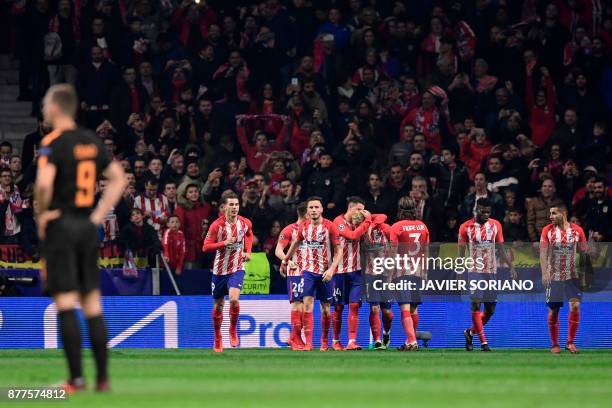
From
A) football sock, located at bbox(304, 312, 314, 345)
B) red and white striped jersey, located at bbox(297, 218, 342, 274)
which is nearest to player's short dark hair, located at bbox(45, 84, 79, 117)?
red and white striped jersey, located at bbox(297, 218, 342, 274)

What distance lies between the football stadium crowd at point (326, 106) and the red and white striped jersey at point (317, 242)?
2.21m

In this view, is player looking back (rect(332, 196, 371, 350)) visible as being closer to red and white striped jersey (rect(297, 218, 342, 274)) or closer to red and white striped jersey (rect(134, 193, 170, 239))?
red and white striped jersey (rect(297, 218, 342, 274))

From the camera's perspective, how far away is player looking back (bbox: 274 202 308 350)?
2030 centimetres

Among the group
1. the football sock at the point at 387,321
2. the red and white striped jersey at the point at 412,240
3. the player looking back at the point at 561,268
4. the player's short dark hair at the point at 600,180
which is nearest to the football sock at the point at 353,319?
the football sock at the point at 387,321

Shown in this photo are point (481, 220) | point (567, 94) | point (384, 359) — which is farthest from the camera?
point (567, 94)

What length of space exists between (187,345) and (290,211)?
3.04 meters

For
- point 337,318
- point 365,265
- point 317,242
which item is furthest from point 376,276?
point 317,242

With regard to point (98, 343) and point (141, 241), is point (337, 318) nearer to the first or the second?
point (141, 241)

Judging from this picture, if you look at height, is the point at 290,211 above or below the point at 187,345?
above

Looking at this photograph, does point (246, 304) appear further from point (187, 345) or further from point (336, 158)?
point (336, 158)

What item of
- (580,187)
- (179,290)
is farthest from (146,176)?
(580,187)

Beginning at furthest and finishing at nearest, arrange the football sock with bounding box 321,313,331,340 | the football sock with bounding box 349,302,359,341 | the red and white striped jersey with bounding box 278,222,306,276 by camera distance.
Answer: the football sock with bounding box 349,302,359,341, the football sock with bounding box 321,313,331,340, the red and white striped jersey with bounding box 278,222,306,276

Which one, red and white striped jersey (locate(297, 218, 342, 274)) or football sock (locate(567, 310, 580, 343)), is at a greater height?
red and white striped jersey (locate(297, 218, 342, 274))

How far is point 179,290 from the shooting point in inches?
875
